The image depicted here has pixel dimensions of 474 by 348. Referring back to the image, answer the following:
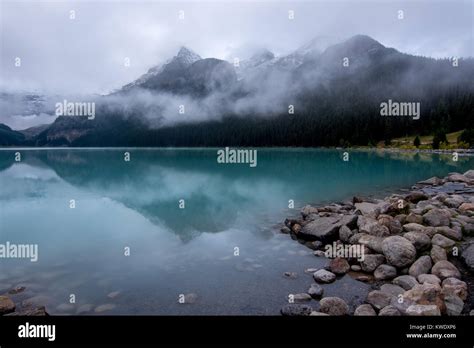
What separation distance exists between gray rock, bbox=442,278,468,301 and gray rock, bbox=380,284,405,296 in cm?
118

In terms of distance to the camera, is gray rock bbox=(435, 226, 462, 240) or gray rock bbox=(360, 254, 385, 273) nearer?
gray rock bbox=(360, 254, 385, 273)

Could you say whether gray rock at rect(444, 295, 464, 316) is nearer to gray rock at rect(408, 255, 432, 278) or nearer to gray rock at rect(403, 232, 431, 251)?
gray rock at rect(408, 255, 432, 278)

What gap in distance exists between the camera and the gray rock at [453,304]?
8641mm

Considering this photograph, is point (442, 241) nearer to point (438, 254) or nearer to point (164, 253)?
point (438, 254)

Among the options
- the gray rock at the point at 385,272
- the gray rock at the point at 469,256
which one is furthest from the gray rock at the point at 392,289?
the gray rock at the point at 469,256

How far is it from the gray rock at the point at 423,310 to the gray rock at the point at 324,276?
336cm

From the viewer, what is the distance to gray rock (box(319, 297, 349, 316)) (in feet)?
30.1

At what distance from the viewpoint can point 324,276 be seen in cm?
1171

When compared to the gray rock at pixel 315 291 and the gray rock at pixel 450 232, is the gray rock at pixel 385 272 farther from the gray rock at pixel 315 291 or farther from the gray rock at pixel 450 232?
the gray rock at pixel 450 232

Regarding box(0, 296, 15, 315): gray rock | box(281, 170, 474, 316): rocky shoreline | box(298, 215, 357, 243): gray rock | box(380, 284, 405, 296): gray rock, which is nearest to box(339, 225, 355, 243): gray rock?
box(281, 170, 474, 316): rocky shoreline

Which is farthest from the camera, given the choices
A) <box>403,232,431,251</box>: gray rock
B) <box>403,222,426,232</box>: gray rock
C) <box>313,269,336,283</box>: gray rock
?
<box>403,222,426,232</box>: gray rock

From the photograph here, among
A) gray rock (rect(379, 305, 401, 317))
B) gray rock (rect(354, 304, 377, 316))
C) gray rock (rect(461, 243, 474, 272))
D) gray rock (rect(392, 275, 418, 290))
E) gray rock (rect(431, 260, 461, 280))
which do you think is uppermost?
gray rock (rect(461, 243, 474, 272))

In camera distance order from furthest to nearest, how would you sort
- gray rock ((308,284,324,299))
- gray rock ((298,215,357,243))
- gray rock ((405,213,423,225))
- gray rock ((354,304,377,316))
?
gray rock ((298,215,357,243)) → gray rock ((405,213,423,225)) → gray rock ((308,284,324,299)) → gray rock ((354,304,377,316))
